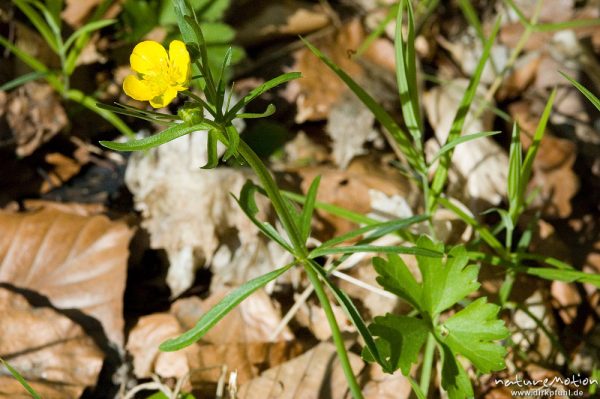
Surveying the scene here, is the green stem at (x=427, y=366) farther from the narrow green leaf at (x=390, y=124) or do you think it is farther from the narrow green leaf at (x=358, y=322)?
the narrow green leaf at (x=390, y=124)

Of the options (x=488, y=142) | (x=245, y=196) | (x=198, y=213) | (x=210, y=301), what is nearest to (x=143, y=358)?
(x=210, y=301)

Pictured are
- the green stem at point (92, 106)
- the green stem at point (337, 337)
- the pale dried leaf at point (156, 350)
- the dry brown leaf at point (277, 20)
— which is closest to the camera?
the green stem at point (337, 337)

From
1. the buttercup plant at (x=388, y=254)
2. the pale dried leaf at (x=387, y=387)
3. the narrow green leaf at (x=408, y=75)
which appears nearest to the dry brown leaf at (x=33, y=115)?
the buttercup plant at (x=388, y=254)

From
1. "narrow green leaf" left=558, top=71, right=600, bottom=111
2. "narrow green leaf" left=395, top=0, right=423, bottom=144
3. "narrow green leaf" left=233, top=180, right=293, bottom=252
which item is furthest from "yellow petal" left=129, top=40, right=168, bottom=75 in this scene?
"narrow green leaf" left=558, top=71, right=600, bottom=111

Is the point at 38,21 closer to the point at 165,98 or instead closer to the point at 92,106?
the point at 92,106

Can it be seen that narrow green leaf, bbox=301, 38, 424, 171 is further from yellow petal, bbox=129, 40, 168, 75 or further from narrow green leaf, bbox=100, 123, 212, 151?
narrow green leaf, bbox=100, 123, 212, 151

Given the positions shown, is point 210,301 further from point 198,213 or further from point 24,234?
point 24,234
